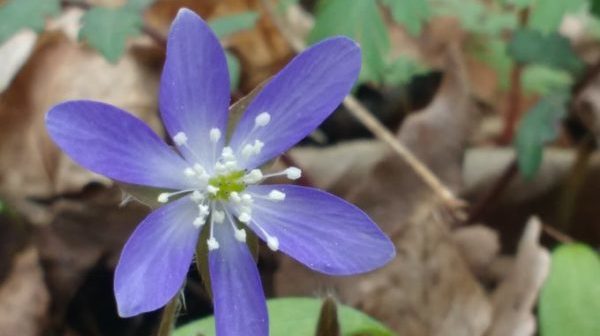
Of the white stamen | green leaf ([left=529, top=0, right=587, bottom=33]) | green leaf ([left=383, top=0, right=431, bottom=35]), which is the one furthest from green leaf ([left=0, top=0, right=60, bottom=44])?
green leaf ([left=529, top=0, right=587, bottom=33])

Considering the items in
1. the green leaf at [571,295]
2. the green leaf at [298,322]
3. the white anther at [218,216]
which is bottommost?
the green leaf at [571,295]

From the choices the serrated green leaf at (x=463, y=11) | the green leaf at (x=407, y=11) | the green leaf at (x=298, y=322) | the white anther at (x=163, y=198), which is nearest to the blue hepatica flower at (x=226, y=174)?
the white anther at (x=163, y=198)

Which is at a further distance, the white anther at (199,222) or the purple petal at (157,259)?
the white anther at (199,222)

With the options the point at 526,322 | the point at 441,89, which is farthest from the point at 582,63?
the point at 526,322

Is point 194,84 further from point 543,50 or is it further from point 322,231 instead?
point 543,50

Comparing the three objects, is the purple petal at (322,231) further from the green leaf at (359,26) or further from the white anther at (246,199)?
the green leaf at (359,26)

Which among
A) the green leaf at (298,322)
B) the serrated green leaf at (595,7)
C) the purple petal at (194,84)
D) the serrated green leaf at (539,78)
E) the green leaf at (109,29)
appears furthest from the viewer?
the serrated green leaf at (539,78)

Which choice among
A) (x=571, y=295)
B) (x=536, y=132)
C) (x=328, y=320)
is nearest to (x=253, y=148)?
(x=328, y=320)

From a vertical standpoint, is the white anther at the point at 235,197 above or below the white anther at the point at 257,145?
below
